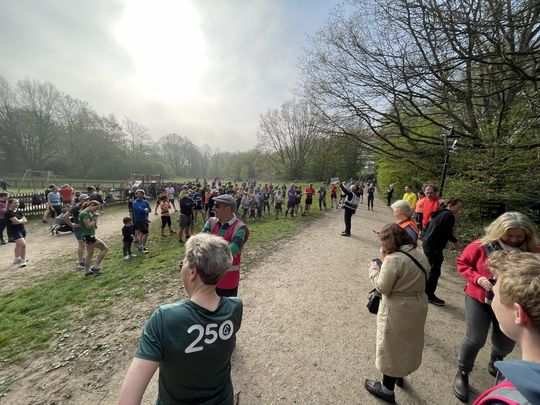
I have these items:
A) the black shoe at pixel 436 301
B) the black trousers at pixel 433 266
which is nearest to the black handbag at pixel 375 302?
the black trousers at pixel 433 266

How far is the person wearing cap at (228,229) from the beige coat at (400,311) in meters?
1.47

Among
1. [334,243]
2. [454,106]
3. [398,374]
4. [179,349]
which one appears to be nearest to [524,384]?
[179,349]

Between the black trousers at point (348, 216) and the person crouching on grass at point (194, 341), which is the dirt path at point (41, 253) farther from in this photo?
the black trousers at point (348, 216)

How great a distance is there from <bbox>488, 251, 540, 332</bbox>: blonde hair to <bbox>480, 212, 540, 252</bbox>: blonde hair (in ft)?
4.96

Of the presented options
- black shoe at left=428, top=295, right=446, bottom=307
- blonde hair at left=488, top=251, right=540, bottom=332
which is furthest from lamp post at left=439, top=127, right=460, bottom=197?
blonde hair at left=488, top=251, right=540, bottom=332

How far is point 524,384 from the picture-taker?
823 millimetres

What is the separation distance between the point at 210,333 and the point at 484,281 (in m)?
2.70

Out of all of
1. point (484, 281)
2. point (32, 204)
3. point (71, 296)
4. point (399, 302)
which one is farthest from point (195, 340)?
point (32, 204)

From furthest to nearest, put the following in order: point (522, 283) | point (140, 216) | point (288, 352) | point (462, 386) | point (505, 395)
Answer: point (140, 216) < point (288, 352) < point (462, 386) < point (522, 283) < point (505, 395)

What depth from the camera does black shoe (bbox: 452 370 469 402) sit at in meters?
2.72

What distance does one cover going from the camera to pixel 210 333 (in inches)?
52.6

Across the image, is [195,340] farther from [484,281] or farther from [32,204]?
[32,204]

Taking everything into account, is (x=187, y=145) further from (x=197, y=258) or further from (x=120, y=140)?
(x=197, y=258)

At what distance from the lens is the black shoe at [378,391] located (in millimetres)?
2654
